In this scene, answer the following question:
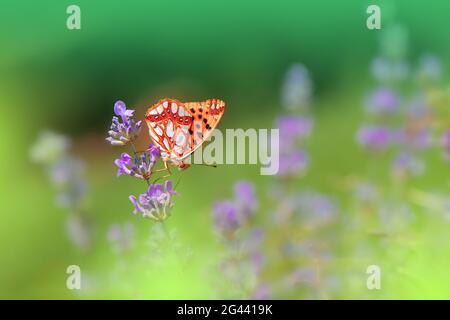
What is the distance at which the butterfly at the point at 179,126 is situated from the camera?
98 cm

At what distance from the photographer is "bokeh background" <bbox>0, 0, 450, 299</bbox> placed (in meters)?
1.21

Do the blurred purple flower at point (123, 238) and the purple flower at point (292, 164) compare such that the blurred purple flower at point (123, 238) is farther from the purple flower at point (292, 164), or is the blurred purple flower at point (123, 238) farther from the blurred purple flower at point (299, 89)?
the blurred purple flower at point (299, 89)

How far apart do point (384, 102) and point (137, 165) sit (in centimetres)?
104

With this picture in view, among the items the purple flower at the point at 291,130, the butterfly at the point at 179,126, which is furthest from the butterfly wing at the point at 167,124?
the purple flower at the point at 291,130

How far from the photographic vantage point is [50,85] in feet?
10.3

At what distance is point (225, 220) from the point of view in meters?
1.11

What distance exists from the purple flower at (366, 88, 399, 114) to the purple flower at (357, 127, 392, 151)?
7 centimetres

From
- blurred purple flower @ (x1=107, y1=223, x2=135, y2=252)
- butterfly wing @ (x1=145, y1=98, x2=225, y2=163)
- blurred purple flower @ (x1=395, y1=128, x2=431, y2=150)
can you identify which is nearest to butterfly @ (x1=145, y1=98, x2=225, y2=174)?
butterfly wing @ (x1=145, y1=98, x2=225, y2=163)

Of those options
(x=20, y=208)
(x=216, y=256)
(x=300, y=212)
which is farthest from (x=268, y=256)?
(x=20, y=208)

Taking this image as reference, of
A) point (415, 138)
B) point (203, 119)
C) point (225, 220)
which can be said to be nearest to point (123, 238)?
point (225, 220)

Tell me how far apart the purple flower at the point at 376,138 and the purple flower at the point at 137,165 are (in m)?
0.92
